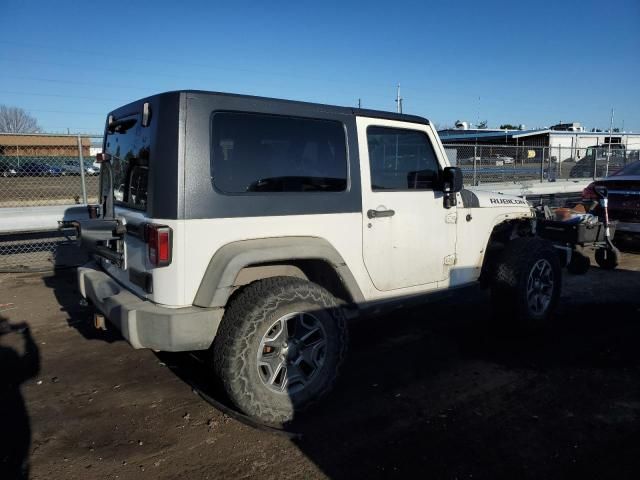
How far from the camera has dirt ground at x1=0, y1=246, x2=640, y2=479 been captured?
2.78 metres

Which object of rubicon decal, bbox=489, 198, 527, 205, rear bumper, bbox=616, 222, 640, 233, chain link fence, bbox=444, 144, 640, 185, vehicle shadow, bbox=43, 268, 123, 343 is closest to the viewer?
rubicon decal, bbox=489, 198, 527, 205

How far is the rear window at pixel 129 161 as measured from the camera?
3.21 m

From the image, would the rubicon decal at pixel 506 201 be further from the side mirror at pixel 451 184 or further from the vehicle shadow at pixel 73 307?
the vehicle shadow at pixel 73 307

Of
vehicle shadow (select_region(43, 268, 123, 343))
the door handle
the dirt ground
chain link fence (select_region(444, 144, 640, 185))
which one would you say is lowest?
the dirt ground

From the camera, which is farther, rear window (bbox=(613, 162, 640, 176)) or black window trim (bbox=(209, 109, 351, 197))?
rear window (bbox=(613, 162, 640, 176))

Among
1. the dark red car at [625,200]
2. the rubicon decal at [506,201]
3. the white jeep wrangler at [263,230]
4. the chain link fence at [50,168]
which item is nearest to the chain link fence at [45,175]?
the chain link fence at [50,168]

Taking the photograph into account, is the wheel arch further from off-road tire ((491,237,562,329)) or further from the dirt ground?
off-road tire ((491,237,562,329))

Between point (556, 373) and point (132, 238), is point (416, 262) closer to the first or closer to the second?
point (556, 373)

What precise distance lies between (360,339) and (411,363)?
0.72 metres

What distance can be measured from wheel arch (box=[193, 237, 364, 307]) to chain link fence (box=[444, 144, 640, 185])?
9.19 metres

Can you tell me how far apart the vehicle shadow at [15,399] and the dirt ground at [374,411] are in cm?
2

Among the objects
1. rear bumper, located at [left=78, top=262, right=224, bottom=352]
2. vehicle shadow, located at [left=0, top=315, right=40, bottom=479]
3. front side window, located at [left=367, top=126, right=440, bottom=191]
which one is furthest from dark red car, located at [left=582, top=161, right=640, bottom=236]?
vehicle shadow, located at [left=0, top=315, right=40, bottom=479]

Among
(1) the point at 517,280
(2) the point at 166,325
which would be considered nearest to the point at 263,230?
(2) the point at 166,325

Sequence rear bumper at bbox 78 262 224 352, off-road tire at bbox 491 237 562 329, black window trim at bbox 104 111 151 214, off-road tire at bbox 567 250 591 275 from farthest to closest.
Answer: off-road tire at bbox 567 250 591 275 → off-road tire at bbox 491 237 562 329 → black window trim at bbox 104 111 151 214 → rear bumper at bbox 78 262 224 352
